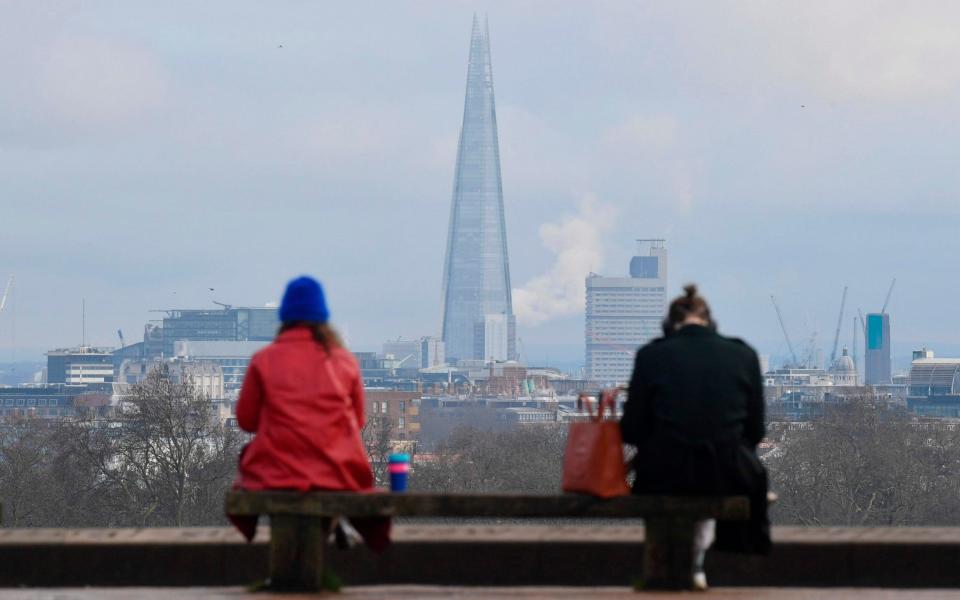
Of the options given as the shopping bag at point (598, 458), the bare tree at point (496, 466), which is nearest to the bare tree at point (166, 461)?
the bare tree at point (496, 466)

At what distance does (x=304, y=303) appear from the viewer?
921 cm

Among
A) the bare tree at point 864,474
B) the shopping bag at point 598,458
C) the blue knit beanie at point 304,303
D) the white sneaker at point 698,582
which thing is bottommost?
the bare tree at point 864,474

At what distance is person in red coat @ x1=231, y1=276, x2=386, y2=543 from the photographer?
9.05m

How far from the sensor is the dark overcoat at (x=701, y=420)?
9.06m

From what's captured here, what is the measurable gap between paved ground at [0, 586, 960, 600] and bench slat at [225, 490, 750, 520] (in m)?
0.41

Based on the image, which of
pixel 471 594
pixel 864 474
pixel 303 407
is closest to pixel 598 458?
pixel 471 594

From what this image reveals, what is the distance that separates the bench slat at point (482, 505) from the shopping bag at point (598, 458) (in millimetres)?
61

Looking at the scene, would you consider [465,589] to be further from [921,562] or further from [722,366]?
[921,562]

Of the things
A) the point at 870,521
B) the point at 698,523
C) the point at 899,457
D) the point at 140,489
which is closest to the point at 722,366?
the point at 698,523

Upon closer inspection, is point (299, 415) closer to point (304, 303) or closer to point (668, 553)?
point (304, 303)

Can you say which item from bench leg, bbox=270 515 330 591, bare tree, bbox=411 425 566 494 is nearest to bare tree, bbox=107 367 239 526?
bare tree, bbox=411 425 566 494

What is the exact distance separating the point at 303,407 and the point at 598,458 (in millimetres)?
1449

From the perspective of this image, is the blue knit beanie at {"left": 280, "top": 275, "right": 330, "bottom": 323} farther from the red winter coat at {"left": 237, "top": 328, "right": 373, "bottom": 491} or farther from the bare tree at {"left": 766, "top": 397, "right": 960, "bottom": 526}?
the bare tree at {"left": 766, "top": 397, "right": 960, "bottom": 526}

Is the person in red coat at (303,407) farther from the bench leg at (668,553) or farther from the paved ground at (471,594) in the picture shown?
the bench leg at (668,553)
